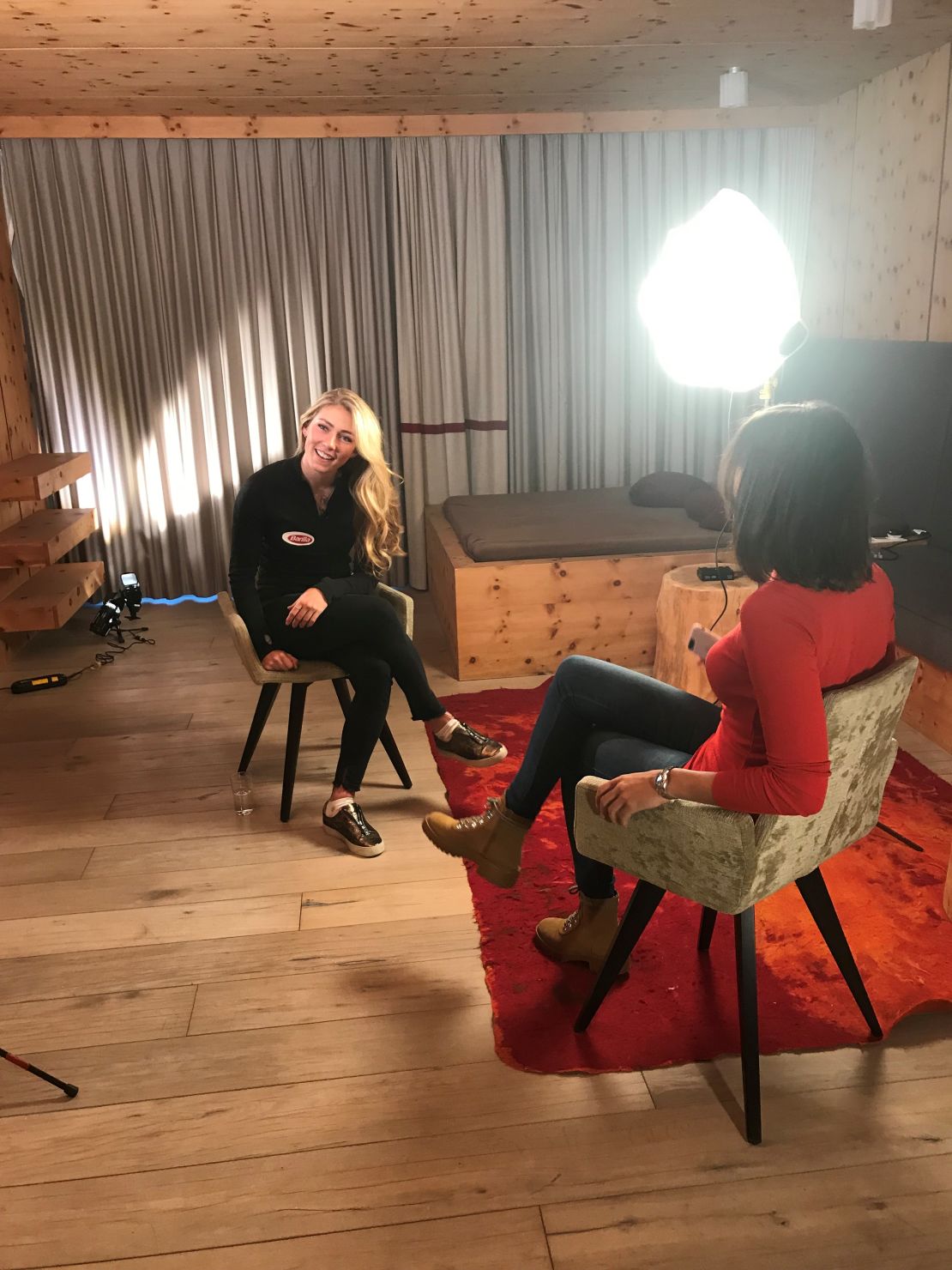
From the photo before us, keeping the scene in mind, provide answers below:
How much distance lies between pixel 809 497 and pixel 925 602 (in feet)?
5.95

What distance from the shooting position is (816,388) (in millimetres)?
4375

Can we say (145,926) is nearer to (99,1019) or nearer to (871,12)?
(99,1019)

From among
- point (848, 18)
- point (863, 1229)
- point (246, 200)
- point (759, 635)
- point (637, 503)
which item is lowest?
point (863, 1229)

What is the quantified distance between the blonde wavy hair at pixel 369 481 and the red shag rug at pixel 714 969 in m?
0.90

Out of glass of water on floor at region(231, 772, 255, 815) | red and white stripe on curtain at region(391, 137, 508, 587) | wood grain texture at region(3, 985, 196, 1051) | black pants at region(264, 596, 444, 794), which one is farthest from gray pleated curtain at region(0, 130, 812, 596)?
wood grain texture at region(3, 985, 196, 1051)

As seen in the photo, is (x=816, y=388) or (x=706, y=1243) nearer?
(x=706, y=1243)

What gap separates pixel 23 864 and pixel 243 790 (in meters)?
0.57

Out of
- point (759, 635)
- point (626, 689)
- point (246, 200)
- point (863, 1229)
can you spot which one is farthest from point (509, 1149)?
point (246, 200)

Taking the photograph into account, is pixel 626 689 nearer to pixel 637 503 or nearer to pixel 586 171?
pixel 637 503

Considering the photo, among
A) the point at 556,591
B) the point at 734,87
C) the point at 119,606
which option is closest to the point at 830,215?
the point at 734,87

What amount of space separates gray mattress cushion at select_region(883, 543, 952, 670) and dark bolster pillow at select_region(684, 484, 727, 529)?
24.5 inches

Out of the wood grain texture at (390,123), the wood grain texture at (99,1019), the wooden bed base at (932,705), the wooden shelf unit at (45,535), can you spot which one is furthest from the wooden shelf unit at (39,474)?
the wooden bed base at (932,705)

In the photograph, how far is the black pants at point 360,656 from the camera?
103 inches

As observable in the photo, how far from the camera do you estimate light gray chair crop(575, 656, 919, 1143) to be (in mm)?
1505
